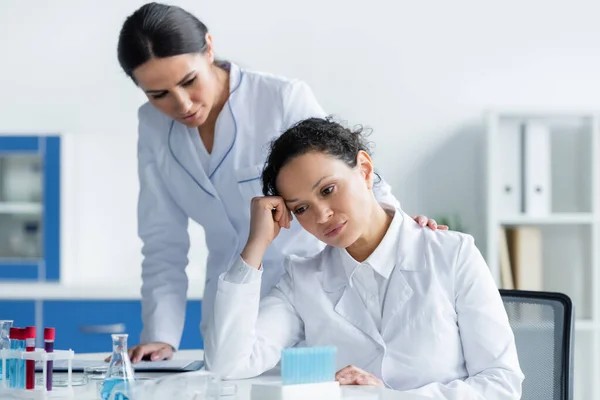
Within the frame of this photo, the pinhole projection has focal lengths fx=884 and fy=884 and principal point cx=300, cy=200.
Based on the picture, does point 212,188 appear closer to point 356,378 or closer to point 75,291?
point 356,378

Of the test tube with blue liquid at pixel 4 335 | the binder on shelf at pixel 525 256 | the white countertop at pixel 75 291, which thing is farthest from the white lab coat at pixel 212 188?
the binder on shelf at pixel 525 256

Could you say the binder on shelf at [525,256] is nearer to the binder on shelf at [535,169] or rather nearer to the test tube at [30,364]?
the binder on shelf at [535,169]

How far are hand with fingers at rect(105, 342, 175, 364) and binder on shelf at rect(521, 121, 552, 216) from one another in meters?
2.08

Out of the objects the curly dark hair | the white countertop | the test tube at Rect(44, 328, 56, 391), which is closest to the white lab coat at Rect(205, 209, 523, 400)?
the curly dark hair

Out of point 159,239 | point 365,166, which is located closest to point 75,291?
point 159,239

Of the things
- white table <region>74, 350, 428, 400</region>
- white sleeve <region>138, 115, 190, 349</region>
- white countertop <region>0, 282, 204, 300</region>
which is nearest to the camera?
white table <region>74, 350, 428, 400</region>

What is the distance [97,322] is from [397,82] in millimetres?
1639

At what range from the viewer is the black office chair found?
67.3 inches

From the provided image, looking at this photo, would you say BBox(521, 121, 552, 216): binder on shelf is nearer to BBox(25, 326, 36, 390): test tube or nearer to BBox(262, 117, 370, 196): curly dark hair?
BBox(262, 117, 370, 196): curly dark hair

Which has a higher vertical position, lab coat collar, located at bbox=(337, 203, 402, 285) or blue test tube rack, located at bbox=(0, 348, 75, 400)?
lab coat collar, located at bbox=(337, 203, 402, 285)

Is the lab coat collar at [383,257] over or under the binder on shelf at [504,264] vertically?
over

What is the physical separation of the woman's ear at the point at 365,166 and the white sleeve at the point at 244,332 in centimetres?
28

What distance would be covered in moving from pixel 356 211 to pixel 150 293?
→ 702mm

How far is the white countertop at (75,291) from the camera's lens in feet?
11.5
